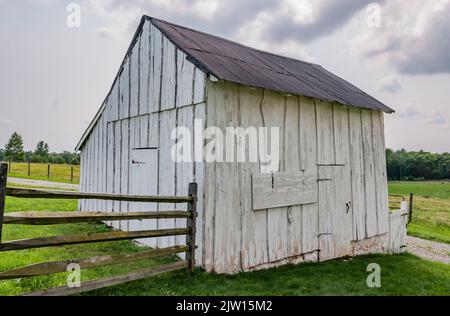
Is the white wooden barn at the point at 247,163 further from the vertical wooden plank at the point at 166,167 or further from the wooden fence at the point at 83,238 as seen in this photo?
the wooden fence at the point at 83,238

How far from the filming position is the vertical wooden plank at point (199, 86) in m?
6.20

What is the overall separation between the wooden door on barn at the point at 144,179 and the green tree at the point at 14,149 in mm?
60536

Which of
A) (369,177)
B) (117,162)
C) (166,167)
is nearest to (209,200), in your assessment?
(166,167)

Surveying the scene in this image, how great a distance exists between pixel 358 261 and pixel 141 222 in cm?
548

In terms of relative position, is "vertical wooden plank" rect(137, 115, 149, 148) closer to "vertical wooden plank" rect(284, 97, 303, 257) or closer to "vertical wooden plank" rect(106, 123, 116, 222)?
"vertical wooden plank" rect(106, 123, 116, 222)

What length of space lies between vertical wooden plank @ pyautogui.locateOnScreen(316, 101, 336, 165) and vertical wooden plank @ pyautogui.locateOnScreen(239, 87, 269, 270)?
2.09m

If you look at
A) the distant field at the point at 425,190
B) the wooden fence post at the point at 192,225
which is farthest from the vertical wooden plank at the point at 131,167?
the distant field at the point at 425,190

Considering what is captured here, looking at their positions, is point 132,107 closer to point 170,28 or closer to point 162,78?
point 162,78

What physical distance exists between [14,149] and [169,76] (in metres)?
63.5

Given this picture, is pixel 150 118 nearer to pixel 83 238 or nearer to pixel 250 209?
pixel 250 209

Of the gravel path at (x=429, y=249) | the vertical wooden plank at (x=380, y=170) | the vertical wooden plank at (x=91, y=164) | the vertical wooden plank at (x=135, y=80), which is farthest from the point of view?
the gravel path at (x=429, y=249)

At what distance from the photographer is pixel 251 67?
779cm

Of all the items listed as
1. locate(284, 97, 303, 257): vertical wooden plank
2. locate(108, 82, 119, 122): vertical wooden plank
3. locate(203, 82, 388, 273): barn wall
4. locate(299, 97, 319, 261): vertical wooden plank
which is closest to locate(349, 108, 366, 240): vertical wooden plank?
locate(203, 82, 388, 273): barn wall

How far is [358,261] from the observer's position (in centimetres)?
839
